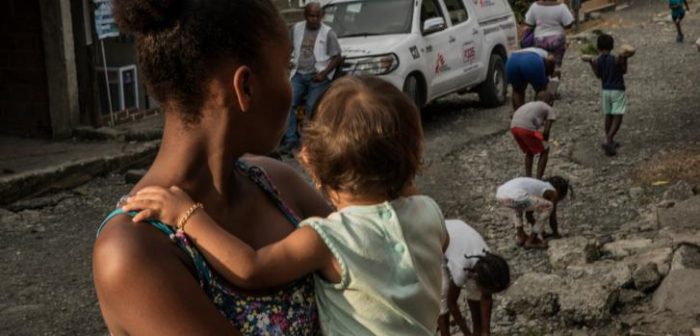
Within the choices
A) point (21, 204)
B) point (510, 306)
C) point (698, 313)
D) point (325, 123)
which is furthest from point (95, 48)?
point (325, 123)

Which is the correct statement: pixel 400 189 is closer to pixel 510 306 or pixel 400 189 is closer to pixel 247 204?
pixel 247 204

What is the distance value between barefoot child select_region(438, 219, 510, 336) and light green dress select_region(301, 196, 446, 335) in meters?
3.63

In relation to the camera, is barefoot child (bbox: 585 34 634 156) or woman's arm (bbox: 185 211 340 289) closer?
A: woman's arm (bbox: 185 211 340 289)

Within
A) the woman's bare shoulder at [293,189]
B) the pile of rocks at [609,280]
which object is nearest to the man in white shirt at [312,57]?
the pile of rocks at [609,280]

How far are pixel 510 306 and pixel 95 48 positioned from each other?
681 cm

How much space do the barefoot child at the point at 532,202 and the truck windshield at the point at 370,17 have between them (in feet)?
16.1

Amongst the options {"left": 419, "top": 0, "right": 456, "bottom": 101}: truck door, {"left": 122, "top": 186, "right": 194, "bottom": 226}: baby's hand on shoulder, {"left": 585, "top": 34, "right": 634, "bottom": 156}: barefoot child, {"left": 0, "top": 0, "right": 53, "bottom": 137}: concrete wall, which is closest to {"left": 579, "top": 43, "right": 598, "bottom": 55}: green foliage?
{"left": 419, "top": 0, "right": 456, "bottom": 101}: truck door

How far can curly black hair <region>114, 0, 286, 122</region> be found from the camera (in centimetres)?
182

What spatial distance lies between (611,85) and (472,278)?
18.9 ft

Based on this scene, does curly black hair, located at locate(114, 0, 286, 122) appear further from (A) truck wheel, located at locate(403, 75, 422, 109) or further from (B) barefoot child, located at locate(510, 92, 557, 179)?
(A) truck wheel, located at locate(403, 75, 422, 109)

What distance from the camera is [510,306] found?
6.58 m

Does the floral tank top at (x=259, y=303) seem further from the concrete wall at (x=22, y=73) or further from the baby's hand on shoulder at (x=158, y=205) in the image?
the concrete wall at (x=22, y=73)

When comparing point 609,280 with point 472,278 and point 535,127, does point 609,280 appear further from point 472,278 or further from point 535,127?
point 535,127

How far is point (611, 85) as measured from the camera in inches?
440
